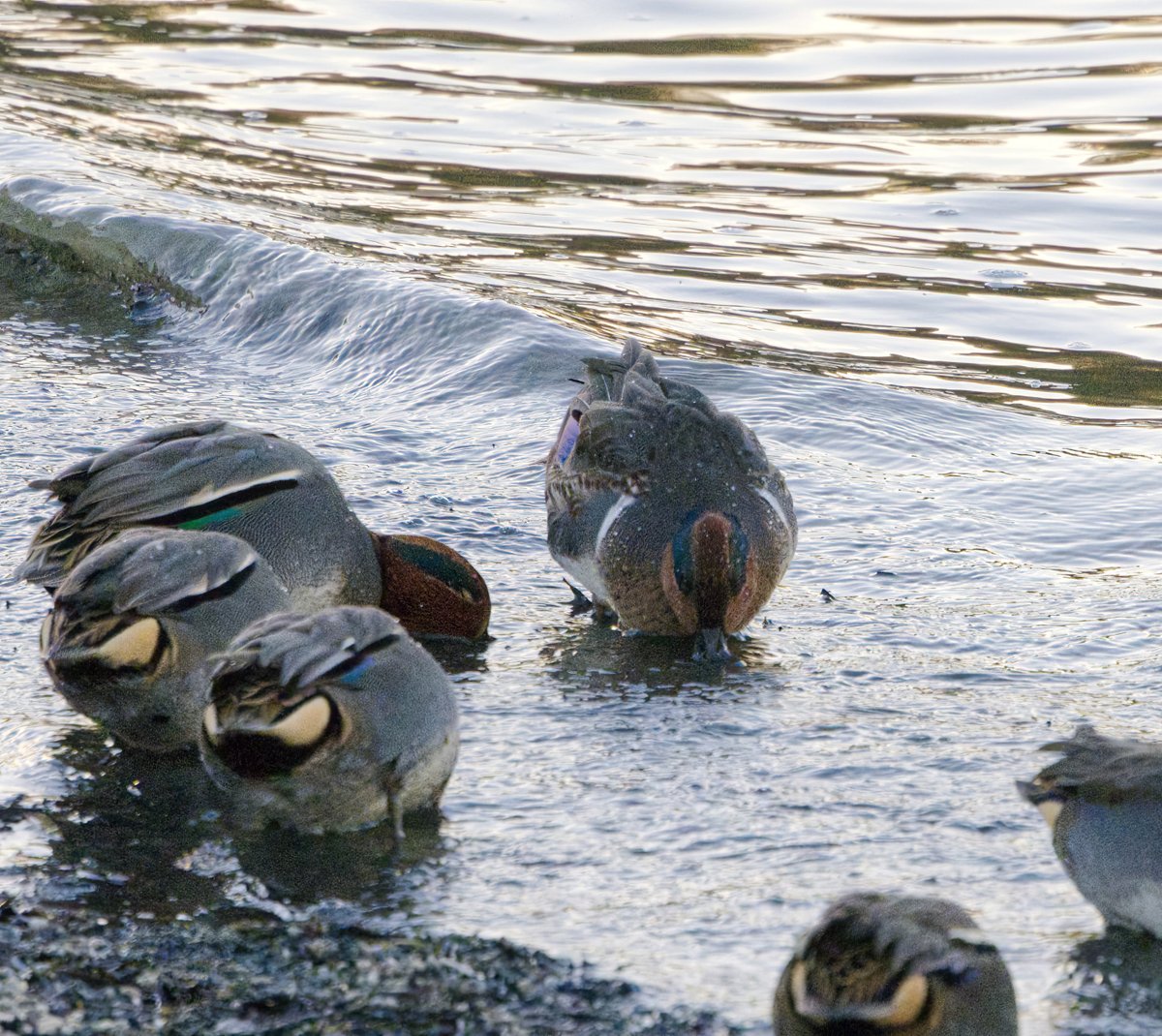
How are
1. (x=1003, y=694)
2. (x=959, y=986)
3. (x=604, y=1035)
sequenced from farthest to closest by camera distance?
(x=1003, y=694) < (x=604, y=1035) < (x=959, y=986)

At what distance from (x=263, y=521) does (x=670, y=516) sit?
1.46m

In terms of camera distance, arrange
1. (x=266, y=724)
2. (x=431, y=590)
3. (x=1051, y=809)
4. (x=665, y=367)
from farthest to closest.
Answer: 1. (x=665, y=367)
2. (x=431, y=590)
3. (x=266, y=724)
4. (x=1051, y=809)

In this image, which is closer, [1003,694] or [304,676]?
[304,676]

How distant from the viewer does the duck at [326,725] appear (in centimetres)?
407

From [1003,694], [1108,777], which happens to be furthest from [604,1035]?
[1003,694]

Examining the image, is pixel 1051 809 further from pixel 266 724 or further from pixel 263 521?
pixel 263 521

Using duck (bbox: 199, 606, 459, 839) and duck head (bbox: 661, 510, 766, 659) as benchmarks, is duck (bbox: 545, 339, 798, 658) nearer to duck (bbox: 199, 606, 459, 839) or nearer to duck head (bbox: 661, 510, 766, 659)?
duck head (bbox: 661, 510, 766, 659)

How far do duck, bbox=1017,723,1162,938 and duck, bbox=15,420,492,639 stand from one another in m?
2.41

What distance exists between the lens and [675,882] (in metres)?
3.99

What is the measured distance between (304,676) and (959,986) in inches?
67.2

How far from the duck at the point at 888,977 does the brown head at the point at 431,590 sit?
267 centimetres

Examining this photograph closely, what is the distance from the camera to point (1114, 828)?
12.3ft

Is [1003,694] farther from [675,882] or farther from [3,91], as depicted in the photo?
[3,91]

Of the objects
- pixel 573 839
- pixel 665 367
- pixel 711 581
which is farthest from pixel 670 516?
pixel 665 367
